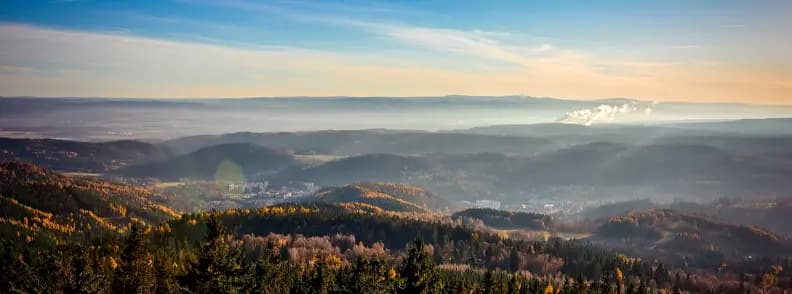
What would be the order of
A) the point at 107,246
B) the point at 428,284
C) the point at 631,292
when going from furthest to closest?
1. the point at 107,246
2. the point at 631,292
3. the point at 428,284

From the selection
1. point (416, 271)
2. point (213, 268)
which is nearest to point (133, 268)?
point (213, 268)

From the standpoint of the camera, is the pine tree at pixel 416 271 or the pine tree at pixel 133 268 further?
the pine tree at pixel 133 268

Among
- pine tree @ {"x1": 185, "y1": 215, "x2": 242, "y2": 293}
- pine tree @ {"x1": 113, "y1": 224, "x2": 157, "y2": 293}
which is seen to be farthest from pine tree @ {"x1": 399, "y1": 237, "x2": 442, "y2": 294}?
pine tree @ {"x1": 113, "y1": 224, "x2": 157, "y2": 293}

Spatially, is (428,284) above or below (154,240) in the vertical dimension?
above

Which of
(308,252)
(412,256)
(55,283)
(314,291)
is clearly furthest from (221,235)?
(308,252)

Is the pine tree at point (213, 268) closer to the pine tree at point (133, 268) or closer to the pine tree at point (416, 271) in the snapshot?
→ the pine tree at point (416, 271)

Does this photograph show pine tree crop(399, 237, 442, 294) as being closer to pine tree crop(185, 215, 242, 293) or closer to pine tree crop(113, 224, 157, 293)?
pine tree crop(185, 215, 242, 293)

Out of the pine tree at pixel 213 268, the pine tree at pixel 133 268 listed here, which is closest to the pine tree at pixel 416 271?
the pine tree at pixel 213 268

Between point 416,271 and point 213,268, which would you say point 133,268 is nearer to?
point 213,268

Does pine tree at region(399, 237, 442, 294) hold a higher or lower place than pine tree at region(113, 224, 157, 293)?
higher

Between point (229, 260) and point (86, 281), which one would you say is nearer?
point (229, 260)

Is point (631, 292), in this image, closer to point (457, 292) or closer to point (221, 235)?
point (457, 292)
